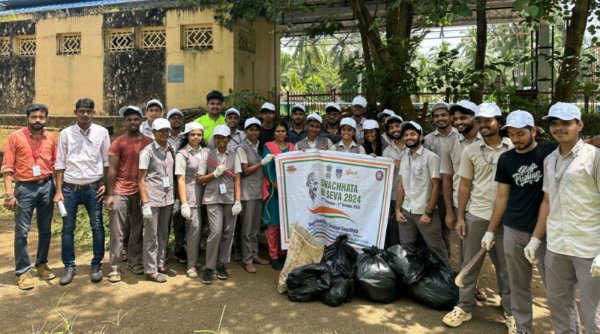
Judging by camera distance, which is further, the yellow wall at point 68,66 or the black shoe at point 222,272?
the yellow wall at point 68,66

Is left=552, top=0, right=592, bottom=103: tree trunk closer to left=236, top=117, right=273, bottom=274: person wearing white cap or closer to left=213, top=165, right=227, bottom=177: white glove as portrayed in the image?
left=236, top=117, right=273, bottom=274: person wearing white cap

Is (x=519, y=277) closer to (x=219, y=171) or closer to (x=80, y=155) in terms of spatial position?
(x=219, y=171)

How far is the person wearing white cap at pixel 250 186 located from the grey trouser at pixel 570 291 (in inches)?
124

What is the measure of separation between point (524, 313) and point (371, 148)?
102 inches

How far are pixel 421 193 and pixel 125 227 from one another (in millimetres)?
3352

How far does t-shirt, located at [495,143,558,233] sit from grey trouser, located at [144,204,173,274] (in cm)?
349

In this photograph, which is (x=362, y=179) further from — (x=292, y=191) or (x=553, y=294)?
(x=553, y=294)

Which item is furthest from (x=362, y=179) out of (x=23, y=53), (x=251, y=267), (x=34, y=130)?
(x=23, y=53)

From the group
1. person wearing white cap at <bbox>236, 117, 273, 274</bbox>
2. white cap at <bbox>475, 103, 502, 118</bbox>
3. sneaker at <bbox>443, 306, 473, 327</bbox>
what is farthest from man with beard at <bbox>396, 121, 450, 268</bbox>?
person wearing white cap at <bbox>236, 117, 273, 274</bbox>

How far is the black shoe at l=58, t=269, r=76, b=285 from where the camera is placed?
4.81 metres

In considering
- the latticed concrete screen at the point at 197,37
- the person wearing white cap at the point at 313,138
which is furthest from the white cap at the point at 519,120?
the latticed concrete screen at the point at 197,37

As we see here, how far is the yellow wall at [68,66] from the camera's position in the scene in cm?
1081

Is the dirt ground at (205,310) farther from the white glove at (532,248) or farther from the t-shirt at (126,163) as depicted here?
the t-shirt at (126,163)

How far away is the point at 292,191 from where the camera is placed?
5332 millimetres
